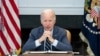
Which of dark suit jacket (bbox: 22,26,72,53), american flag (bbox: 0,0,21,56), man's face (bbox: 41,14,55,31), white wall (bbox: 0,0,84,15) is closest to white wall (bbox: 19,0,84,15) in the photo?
white wall (bbox: 0,0,84,15)

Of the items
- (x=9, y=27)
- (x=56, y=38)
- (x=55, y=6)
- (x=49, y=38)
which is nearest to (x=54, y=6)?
(x=55, y=6)

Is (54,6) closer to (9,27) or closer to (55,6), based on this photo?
(55,6)

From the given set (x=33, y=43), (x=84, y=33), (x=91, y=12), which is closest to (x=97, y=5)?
(x=91, y=12)

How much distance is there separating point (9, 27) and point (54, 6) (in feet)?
2.77

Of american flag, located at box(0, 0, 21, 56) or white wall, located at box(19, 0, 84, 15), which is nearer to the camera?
american flag, located at box(0, 0, 21, 56)

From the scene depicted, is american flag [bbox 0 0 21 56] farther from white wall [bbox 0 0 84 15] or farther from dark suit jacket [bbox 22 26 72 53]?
dark suit jacket [bbox 22 26 72 53]

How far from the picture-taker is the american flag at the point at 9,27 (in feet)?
14.6

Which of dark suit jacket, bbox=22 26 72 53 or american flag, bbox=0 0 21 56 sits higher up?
dark suit jacket, bbox=22 26 72 53

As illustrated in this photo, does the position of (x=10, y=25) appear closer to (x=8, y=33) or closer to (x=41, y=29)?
(x=8, y=33)

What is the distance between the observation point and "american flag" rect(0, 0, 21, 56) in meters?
4.45

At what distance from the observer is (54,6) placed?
493 cm

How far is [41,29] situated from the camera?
3291 millimetres

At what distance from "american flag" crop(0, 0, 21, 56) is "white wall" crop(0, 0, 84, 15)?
17.6 inches

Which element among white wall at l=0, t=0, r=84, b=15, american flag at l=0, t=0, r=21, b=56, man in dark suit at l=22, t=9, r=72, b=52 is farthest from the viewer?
white wall at l=0, t=0, r=84, b=15
